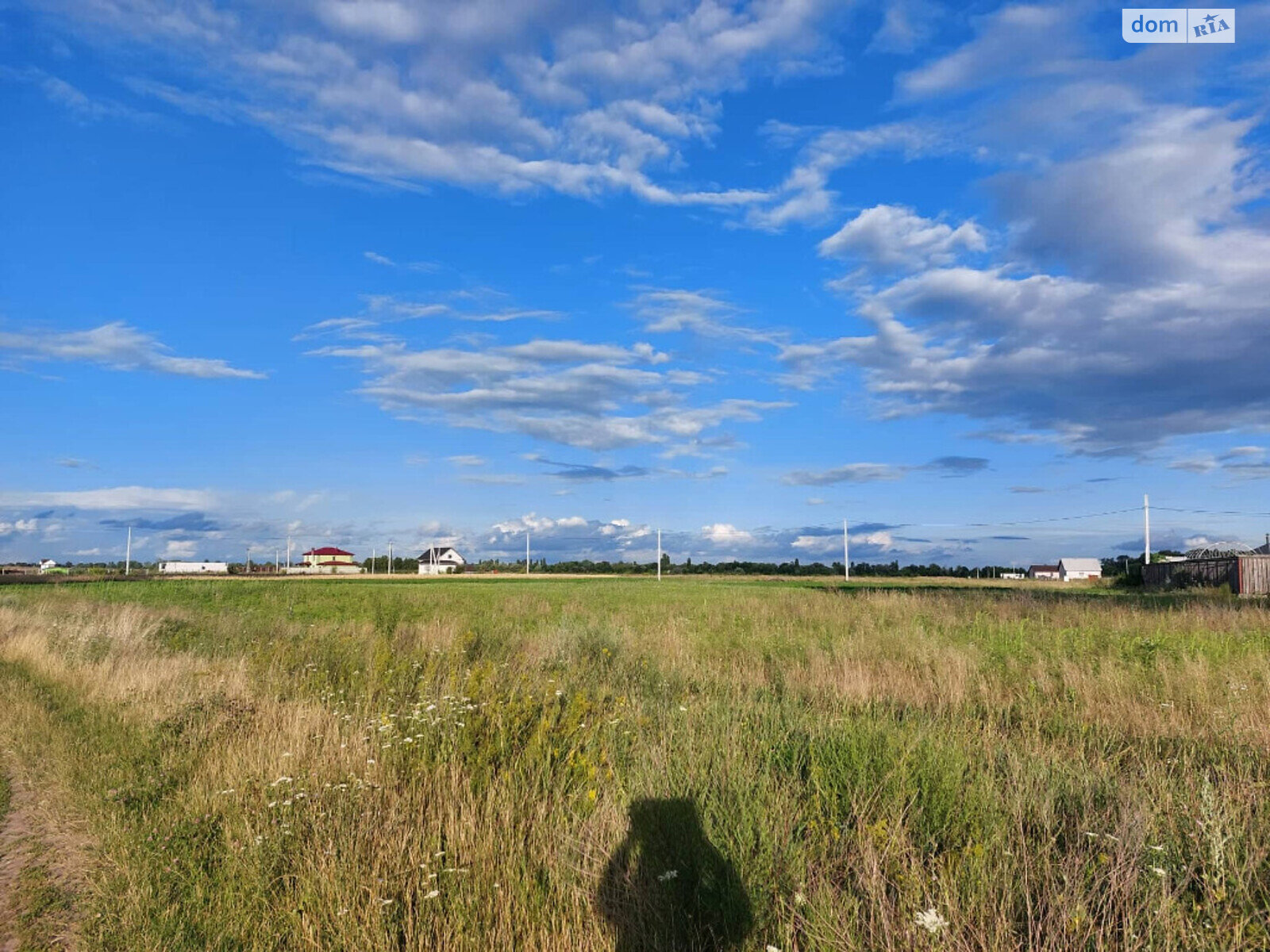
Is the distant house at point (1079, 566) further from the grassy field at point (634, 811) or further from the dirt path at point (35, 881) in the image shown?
the dirt path at point (35, 881)

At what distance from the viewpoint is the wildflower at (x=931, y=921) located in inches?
138

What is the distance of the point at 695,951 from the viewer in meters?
3.90

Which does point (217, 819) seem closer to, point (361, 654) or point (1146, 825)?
point (1146, 825)

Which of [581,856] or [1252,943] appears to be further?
[581,856]

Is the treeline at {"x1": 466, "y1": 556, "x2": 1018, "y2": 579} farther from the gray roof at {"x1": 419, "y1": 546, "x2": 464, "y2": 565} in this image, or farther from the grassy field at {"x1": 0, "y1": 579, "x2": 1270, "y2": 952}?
the grassy field at {"x1": 0, "y1": 579, "x2": 1270, "y2": 952}

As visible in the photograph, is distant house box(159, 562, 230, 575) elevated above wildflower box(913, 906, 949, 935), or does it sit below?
below

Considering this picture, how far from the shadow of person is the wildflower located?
0.89 metres

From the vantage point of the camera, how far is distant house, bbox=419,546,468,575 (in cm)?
16701

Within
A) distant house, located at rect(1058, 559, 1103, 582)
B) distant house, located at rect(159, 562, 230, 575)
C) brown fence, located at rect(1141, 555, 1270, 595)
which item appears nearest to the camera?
brown fence, located at rect(1141, 555, 1270, 595)

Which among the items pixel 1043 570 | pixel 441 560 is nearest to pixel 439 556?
pixel 441 560

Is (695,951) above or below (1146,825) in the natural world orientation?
below

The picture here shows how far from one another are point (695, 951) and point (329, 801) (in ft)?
10.4

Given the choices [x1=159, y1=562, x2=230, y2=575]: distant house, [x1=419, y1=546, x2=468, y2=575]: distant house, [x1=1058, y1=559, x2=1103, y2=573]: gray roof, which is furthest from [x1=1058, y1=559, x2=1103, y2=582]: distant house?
→ [x1=159, y1=562, x2=230, y2=575]: distant house

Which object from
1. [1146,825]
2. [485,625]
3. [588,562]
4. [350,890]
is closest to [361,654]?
[485,625]
